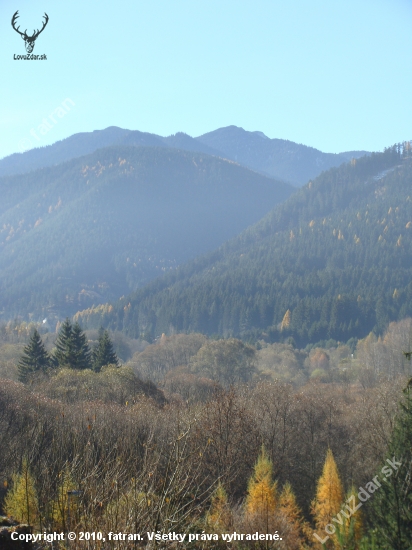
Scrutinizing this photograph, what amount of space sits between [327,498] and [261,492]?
183 inches

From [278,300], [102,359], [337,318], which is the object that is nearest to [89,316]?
[278,300]

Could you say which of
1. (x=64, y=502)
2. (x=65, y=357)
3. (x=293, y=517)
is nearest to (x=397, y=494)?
(x=293, y=517)

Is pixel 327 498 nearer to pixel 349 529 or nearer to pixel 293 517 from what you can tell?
pixel 293 517

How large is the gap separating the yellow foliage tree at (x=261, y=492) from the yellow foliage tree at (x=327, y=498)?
2.89m

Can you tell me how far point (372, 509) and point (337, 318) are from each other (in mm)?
131334

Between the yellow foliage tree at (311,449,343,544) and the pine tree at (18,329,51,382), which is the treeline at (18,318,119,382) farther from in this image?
the yellow foliage tree at (311,449,343,544)

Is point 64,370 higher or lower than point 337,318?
higher

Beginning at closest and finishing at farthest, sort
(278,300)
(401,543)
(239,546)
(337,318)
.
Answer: (239,546) → (401,543) → (337,318) → (278,300)

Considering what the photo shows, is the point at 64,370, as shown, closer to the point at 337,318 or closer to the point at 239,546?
the point at 239,546

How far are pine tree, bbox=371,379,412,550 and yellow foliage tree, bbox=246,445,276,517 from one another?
524cm

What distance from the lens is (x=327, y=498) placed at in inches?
1209

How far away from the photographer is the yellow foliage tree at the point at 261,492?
26484mm

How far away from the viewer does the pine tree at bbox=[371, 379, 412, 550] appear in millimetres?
23781

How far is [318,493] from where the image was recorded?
1236 inches
